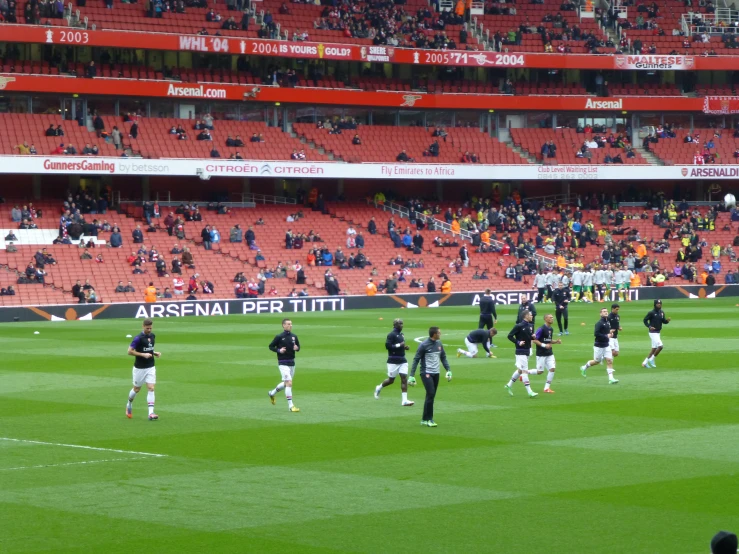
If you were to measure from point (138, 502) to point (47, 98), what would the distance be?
54.8 metres

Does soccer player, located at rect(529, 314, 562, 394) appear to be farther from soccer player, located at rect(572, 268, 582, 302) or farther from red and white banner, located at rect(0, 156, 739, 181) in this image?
red and white banner, located at rect(0, 156, 739, 181)

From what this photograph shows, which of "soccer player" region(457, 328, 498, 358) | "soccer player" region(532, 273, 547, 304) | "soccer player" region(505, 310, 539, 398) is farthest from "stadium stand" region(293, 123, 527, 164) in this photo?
"soccer player" region(505, 310, 539, 398)

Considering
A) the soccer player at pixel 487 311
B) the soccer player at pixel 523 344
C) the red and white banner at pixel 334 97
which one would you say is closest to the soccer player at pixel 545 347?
the soccer player at pixel 523 344

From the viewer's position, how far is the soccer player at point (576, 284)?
59938 mm

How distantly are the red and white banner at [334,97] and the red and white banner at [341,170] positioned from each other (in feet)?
15.6

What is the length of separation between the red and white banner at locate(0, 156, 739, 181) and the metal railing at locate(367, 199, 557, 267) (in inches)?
86.6

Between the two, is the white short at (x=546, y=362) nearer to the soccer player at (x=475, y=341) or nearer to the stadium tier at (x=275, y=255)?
the soccer player at (x=475, y=341)

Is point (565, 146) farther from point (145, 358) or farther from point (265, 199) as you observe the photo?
point (145, 358)

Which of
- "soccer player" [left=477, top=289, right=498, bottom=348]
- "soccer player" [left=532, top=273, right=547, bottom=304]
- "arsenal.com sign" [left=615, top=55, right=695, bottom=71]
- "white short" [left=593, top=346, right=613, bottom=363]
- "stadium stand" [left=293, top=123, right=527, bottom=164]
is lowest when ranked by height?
"soccer player" [left=532, top=273, right=547, bottom=304]

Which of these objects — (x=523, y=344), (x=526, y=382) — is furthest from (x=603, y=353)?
(x=523, y=344)

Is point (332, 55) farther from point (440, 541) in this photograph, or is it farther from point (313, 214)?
point (440, 541)

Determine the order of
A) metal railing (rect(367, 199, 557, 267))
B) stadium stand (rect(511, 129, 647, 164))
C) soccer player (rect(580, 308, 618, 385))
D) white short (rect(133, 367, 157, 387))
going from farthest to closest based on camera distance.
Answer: stadium stand (rect(511, 129, 647, 164))
metal railing (rect(367, 199, 557, 267))
soccer player (rect(580, 308, 618, 385))
white short (rect(133, 367, 157, 387))

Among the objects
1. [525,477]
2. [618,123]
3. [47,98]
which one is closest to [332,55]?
[47,98]

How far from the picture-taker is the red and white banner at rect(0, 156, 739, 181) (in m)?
60.8
